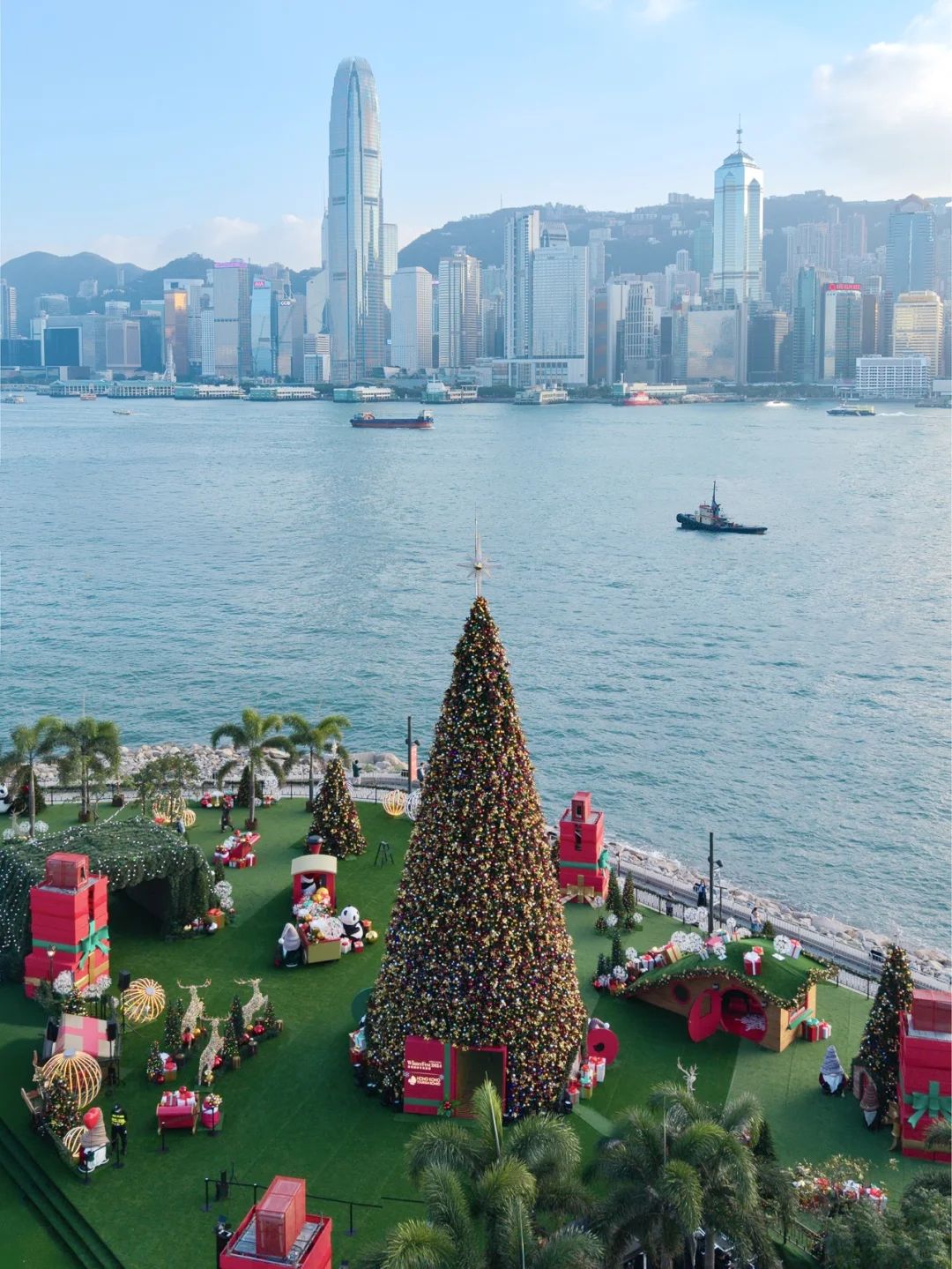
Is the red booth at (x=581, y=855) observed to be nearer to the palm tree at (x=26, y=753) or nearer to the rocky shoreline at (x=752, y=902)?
the rocky shoreline at (x=752, y=902)

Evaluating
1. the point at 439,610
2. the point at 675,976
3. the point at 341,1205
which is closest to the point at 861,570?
the point at 439,610

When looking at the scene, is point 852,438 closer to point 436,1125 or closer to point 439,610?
point 439,610

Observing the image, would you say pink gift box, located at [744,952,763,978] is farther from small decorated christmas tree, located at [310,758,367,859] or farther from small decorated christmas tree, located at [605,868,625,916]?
small decorated christmas tree, located at [310,758,367,859]

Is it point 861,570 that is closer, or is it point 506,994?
point 506,994

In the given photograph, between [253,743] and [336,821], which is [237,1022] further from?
[253,743]

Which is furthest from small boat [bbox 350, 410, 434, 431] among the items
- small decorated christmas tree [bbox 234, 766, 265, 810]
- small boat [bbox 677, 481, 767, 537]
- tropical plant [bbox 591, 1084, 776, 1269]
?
tropical plant [bbox 591, 1084, 776, 1269]

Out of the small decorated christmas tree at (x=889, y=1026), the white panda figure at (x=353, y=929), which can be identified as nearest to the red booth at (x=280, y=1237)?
the small decorated christmas tree at (x=889, y=1026)
